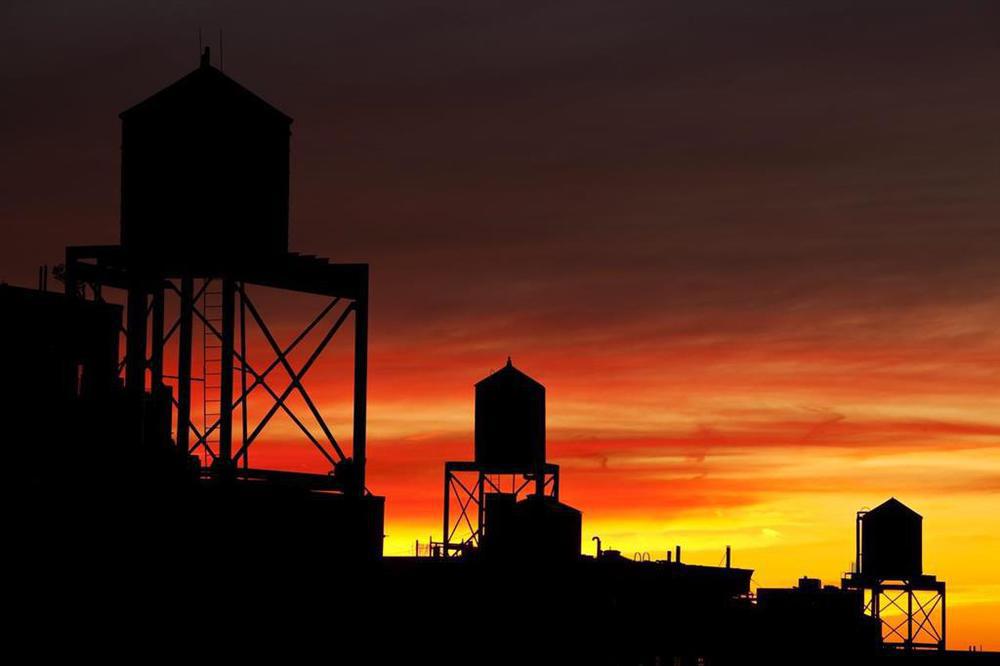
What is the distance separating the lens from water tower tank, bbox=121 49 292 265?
144ft

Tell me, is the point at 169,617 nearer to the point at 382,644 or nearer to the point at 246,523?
the point at 246,523

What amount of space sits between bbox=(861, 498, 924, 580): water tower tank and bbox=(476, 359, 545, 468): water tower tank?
2196cm

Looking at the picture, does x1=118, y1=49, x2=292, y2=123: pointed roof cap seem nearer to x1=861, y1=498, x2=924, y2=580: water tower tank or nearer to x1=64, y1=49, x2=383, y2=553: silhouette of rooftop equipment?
x1=64, y1=49, x2=383, y2=553: silhouette of rooftop equipment

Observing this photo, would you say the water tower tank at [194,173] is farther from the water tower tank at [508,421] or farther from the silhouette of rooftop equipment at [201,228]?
the water tower tank at [508,421]

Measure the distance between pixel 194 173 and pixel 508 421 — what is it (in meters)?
32.2

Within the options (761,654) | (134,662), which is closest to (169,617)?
(134,662)

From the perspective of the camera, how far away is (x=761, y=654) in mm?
73625

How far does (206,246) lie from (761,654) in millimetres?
37823

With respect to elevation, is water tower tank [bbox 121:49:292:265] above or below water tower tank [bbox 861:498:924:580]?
above

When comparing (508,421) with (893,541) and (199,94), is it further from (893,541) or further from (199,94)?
(199,94)

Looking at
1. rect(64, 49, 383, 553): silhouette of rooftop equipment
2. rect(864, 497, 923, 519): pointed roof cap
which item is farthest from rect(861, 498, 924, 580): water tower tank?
rect(64, 49, 383, 553): silhouette of rooftop equipment

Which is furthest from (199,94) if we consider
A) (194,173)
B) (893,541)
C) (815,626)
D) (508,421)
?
(893,541)

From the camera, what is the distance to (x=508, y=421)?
7412 cm

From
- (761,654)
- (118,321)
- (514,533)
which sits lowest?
(761,654)
